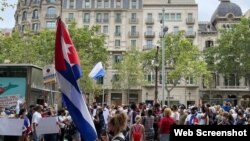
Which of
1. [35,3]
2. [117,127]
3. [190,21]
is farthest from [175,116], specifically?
[35,3]

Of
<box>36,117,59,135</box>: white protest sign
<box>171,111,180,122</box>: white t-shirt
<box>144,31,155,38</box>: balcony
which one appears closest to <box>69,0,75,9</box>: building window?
<box>144,31,155,38</box>: balcony

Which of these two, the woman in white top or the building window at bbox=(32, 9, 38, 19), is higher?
the building window at bbox=(32, 9, 38, 19)

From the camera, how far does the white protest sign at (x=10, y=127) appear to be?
11.2m

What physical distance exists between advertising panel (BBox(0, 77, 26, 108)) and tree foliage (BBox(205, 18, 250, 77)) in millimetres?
43415

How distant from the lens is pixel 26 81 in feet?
73.2

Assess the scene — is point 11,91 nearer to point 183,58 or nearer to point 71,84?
point 71,84

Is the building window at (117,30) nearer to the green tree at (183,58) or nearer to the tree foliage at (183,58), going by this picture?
the tree foliage at (183,58)

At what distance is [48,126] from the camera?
12414mm

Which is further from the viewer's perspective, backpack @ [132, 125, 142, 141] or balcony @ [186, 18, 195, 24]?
balcony @ [186, 18, 195, 24]

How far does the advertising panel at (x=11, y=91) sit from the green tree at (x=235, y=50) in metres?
43.4

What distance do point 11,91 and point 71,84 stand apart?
53.0 ft

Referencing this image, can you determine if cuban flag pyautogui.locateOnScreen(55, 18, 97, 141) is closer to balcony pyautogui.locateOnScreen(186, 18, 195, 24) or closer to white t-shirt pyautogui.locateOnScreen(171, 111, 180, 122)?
white t-shirt pyautogui.locateOnScreen(171, 111, 180, 122)

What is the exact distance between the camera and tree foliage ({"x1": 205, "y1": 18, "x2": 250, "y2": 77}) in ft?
197

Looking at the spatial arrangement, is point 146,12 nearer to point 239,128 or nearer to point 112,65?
point 112,65
